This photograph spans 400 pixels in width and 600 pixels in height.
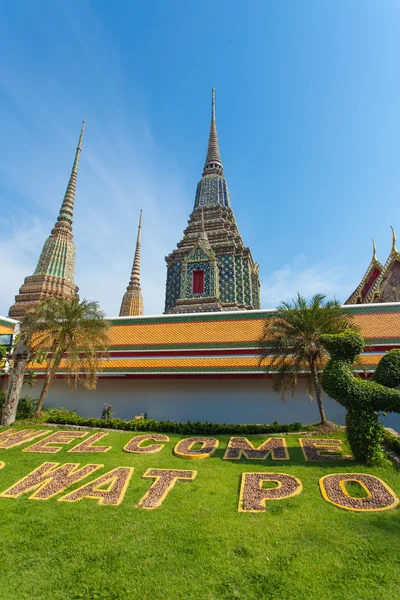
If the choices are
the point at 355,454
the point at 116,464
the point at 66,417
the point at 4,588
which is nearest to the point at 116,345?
the point at 66,417

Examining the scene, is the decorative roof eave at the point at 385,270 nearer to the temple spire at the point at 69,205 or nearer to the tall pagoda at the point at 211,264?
the tall pagoda at the point at 211,264

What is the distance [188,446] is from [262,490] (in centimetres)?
403

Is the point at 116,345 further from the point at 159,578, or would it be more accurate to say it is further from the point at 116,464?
the point at 159,578

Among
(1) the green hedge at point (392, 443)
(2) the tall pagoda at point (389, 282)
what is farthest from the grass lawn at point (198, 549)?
(2) the tall pagoda at point (389, 282)

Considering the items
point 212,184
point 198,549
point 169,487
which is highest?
point 212,184

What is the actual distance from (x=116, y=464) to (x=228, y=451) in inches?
126

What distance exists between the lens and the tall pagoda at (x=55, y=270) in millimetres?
29484

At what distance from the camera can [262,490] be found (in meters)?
7.09

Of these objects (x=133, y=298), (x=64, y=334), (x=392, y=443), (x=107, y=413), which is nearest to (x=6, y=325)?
(x=64, y=334)

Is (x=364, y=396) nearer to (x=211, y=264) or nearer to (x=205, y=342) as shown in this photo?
(x=205, y=342)

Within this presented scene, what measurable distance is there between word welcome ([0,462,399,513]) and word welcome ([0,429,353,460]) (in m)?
1.52

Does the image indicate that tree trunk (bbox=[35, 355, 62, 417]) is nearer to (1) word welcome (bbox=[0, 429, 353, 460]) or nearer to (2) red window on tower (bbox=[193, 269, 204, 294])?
(1) word welcome (bbox=[0, 429, 353, 460])

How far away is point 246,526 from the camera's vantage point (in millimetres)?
5699

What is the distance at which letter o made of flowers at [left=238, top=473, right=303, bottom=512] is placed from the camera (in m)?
6.50
